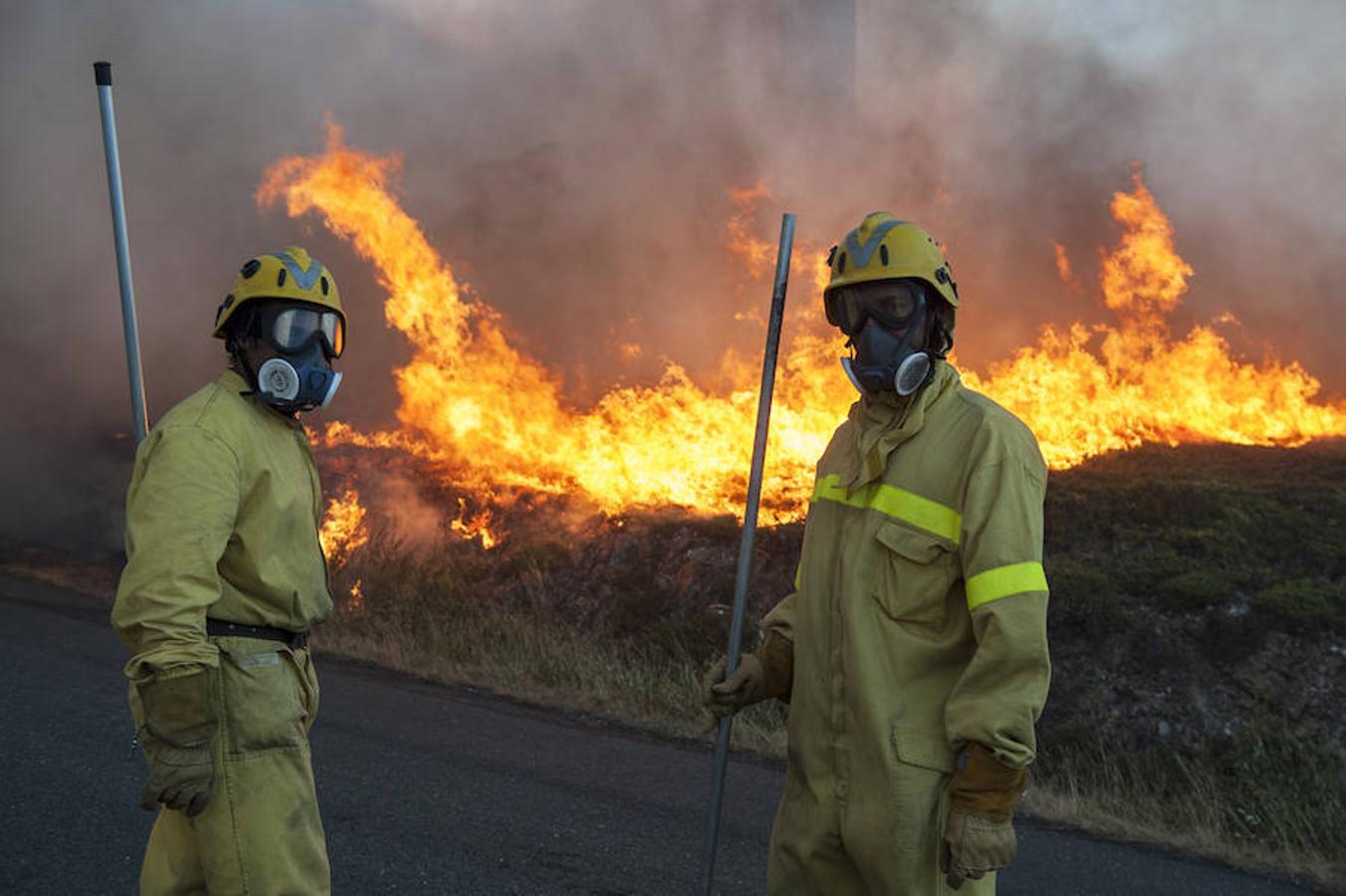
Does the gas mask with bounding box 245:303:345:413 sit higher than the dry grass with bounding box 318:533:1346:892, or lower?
higher

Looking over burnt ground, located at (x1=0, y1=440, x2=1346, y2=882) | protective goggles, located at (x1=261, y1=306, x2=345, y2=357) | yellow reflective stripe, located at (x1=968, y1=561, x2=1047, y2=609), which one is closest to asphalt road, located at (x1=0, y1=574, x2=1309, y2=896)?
burnt ground, located at (x1=0, y1=440, x2=1346, y2=882)

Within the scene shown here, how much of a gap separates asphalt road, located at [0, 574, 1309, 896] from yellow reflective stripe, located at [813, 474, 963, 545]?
2645mm

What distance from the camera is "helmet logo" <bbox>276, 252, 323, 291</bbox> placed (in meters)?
2.85

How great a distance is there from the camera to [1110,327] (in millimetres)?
15305

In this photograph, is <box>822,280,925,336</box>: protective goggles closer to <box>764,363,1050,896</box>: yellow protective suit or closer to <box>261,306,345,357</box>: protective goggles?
<box>764,363,1050,896</box>: yellow protective suit

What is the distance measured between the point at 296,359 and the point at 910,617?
63.0 inches

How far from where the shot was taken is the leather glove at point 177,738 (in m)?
2.39

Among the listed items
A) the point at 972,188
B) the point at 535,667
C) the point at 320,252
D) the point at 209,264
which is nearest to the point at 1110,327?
the point at 972,188

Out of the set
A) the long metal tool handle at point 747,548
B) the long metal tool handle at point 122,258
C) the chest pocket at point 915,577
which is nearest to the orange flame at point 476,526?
the long metal tool handle at point 122,258

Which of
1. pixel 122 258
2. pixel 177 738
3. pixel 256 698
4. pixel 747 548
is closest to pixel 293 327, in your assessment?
pixel 256 698

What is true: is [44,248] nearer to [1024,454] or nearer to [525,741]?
[525,741]

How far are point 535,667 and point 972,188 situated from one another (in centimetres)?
1111

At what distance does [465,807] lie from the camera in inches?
216

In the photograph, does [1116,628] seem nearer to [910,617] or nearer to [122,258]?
[910,617]
